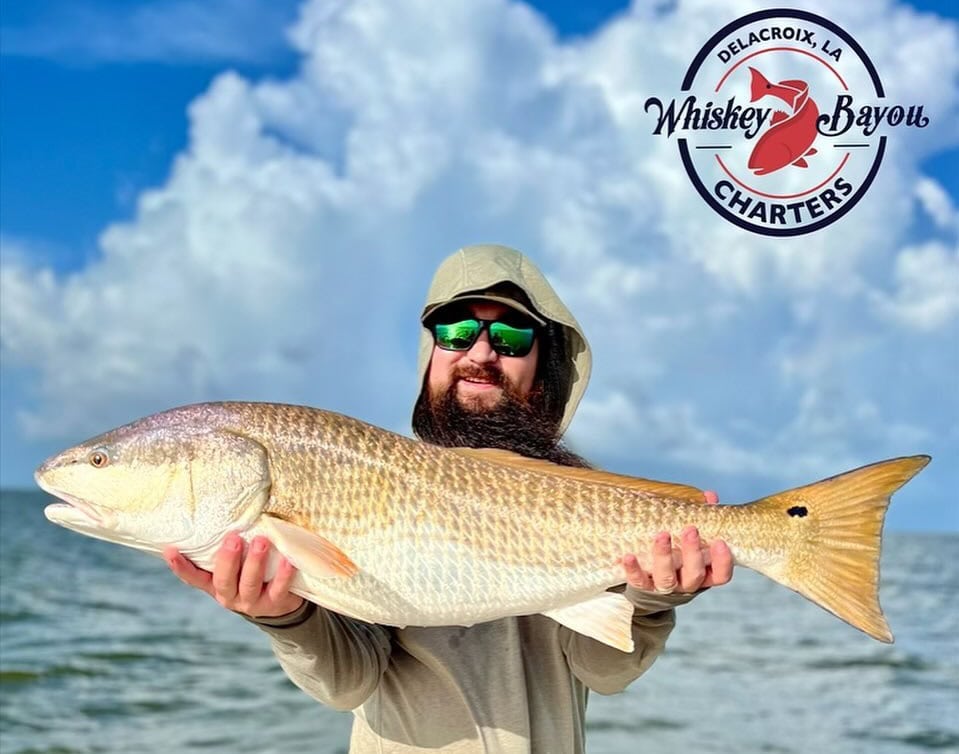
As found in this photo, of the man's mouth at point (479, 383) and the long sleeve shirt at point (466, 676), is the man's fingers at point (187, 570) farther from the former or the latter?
the man's mouth at point (479, 383)

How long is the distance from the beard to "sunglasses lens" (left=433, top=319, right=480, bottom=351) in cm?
15

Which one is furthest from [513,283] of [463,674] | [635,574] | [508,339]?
[463,674]

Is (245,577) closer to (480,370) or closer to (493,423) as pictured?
(493,423)

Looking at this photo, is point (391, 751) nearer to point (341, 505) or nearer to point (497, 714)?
point (497, 714)

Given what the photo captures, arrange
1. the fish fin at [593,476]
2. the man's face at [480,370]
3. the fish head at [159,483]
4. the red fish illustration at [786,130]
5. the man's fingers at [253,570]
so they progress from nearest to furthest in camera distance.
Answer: the man's fingers at [253,570], the fish head at [159,483], the fish fin at [593,476], the man's face at [480,370], the red fish illustration at [786,130]

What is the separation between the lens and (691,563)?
3.06 metres

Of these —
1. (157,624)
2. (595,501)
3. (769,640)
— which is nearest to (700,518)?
(595,501)

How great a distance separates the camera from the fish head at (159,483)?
3.01 m

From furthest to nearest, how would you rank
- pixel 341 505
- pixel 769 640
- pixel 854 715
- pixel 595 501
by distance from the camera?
1. pixel 769 640
2. pixel 854 715
3. pixel 595 501
4. pixel 341 505

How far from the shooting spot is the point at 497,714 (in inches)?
130

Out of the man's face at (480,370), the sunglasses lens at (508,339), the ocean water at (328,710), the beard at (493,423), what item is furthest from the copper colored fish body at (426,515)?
the ocean water at (328,710)

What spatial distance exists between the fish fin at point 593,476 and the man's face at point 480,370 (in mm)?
617

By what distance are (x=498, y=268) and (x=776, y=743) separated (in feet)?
27.8

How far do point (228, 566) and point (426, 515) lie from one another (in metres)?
0.63
